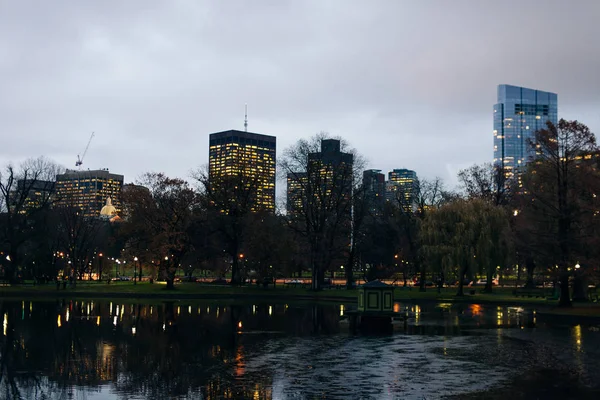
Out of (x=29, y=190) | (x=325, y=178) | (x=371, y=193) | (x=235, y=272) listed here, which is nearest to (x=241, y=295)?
(x=235, y=272)

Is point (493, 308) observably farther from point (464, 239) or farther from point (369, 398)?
point (369, 398)

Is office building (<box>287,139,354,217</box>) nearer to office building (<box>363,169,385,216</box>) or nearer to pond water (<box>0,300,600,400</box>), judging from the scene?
office building (<box>363,169,385,216</box>)

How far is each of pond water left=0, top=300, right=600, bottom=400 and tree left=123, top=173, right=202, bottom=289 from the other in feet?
104

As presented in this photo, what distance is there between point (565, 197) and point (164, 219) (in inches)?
1765

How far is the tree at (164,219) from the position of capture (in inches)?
2835

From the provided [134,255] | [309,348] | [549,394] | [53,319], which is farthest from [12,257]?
[549,394]

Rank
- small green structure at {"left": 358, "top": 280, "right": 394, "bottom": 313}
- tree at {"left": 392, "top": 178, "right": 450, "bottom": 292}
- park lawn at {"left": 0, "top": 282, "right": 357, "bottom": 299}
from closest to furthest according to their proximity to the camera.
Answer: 1. small green structure at {"left": 358, "top": 280, "right": 394, "bottom": 313}
2. park lawn at {"left": 0, "top": 282, "right": 357, "bottom": 299}
3. tree at {"left": 392, "top": 178, "right": 450, "bottom": 292}

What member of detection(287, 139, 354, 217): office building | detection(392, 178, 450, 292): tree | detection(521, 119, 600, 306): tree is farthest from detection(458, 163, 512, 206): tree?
detection(521, 119, 600, 306): tree

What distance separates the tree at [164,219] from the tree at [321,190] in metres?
12.3

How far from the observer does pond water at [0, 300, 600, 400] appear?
17203 millimetres

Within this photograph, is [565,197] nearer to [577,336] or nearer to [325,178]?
[577,336]

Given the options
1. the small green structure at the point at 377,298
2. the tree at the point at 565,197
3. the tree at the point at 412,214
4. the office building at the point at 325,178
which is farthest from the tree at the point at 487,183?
the small green structure at the point at 377,298

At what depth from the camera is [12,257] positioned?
2990 inches

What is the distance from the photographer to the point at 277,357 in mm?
22984
